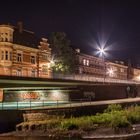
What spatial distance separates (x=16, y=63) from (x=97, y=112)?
27.9 m

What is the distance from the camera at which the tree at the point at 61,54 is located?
88062 millimetres

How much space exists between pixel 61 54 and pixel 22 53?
38.6ft

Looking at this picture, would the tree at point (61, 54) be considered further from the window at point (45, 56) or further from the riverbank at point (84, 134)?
the riverbank at point (84, 134)

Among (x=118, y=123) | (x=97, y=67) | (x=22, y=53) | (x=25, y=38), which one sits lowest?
(x=118, y=123)

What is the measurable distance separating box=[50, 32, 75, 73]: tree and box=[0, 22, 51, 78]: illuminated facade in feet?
5.61

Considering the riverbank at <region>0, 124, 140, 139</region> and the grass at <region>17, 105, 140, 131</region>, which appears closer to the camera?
the riverbank at <region>0, 124, 140, 139</region>

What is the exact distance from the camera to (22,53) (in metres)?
81.2

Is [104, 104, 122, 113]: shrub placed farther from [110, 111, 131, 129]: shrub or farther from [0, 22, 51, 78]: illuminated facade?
[0, 22, 51, 78]: illuminated facade

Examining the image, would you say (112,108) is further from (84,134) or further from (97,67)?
(97,67)

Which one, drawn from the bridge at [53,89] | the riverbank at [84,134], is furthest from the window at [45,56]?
the riverbank at [84,134]

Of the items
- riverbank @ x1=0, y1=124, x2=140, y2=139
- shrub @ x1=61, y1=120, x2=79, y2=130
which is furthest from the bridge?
riverbank @ x1=0, y1=124, x2=140, y2=139

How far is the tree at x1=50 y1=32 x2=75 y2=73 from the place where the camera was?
8806cm

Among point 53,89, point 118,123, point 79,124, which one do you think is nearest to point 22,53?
point 53,89

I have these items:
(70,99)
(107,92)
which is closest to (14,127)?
(70,99)
